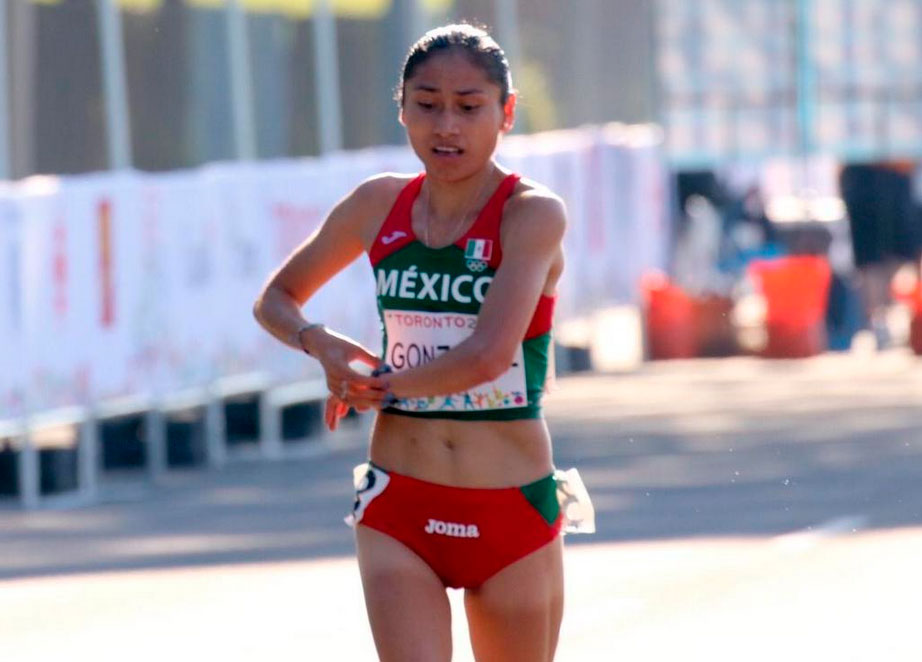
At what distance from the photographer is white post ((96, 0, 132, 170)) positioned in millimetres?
16219

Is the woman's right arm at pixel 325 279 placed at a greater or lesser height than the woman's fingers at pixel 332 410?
greater

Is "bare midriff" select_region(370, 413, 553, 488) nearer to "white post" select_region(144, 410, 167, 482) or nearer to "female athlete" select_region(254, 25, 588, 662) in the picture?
"female athlete" select_region(254, 25, 588, 662)

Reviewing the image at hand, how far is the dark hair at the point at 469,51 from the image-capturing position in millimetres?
4945

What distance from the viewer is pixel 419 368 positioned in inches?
190

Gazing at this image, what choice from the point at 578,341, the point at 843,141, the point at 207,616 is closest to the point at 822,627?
the point at 207,616

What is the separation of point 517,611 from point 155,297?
10.6 meters

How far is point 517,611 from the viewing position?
16.2 feet

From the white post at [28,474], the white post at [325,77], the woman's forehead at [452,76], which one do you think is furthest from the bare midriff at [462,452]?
the white post at [325,77]

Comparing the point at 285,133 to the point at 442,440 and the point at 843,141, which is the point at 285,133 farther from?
the point at 442,440

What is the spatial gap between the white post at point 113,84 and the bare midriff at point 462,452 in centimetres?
1148

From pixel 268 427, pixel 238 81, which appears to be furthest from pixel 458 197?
pixel 238 81

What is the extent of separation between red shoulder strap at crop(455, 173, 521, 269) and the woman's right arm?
232mm

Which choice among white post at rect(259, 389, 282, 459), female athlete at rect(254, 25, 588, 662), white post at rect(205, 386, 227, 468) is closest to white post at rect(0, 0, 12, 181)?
white post at rect(205, 386, 227, 468)

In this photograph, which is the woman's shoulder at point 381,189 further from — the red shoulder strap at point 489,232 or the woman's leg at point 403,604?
the woman's leg at point 403,604
